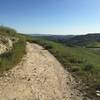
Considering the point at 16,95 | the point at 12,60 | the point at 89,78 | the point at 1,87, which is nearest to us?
the point at 16,95

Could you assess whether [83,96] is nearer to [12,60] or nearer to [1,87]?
[1,87]

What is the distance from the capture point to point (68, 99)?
40.9ft

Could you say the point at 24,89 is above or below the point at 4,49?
below


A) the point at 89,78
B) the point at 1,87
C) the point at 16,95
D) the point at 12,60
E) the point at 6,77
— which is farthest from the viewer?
the point at 12,60

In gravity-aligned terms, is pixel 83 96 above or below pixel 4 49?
below

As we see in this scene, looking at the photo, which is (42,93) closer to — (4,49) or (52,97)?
(52,97)

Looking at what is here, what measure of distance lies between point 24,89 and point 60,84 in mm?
3103

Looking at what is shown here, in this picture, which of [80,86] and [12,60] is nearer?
[80,86]

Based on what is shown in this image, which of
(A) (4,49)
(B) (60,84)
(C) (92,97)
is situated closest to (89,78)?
(B) (60,84)

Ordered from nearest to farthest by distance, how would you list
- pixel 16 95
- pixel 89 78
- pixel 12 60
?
pixel 16 95 < pixel 89 78 < pixel 12 60

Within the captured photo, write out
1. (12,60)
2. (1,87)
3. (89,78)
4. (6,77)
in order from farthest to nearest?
(12,60), (89,78), (6,77), (1,87)

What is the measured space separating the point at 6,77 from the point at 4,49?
206 inches

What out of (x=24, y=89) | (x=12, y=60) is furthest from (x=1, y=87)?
(x=12, y=60)

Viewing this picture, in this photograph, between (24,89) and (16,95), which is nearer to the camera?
(16,95)
